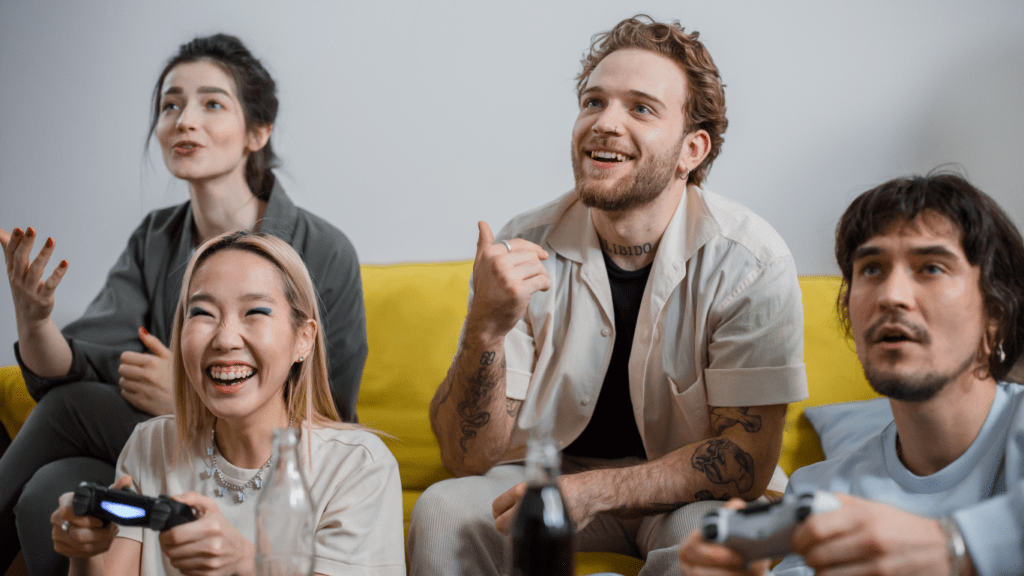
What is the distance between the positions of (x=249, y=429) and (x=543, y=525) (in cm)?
77

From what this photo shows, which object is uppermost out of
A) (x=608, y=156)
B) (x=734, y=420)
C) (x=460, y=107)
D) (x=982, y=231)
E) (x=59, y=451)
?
(x=460, y=107)

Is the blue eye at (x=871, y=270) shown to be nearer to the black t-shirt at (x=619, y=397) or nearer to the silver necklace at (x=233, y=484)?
the black t-shirt at (x=619, y=397)

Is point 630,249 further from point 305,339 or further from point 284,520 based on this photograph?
point 284,520

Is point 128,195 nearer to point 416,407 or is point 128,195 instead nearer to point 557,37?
point 416,407

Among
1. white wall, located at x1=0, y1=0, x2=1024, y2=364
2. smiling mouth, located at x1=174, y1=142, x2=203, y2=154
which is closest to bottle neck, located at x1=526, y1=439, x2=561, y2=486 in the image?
smiling mouth, located at x1=174, y1=142, x2=203, y2=154

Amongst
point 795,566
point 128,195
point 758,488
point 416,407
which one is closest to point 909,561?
point 795,566

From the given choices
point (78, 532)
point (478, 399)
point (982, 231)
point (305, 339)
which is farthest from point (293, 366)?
point (982, 231)

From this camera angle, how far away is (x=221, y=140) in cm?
211

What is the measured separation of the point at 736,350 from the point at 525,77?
131 centimetres

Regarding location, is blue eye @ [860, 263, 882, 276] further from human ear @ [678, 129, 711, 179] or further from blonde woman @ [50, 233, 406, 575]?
blonde woman @ [50, 233, 406, 575]

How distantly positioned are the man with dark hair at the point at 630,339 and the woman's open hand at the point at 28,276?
935mm

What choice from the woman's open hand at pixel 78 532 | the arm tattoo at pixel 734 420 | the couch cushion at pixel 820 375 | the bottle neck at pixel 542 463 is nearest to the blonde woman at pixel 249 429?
the woman's open hand at pixel 78 532

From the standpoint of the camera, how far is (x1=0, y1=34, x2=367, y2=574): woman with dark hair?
184cm

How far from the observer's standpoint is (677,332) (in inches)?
69.5
